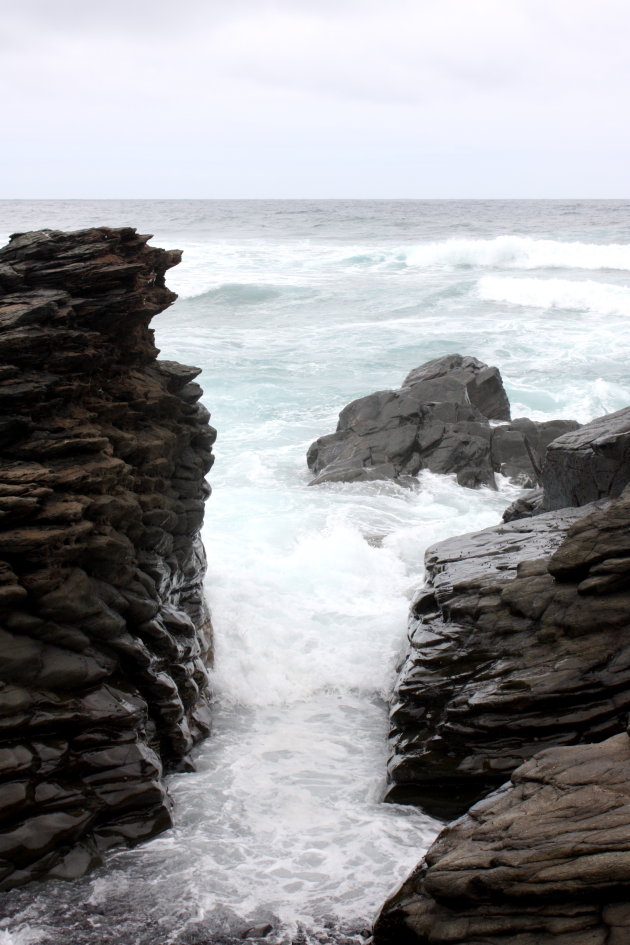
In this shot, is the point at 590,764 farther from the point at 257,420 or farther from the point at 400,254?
the point at 400,254

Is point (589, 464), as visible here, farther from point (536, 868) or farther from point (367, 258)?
point (367, 258)

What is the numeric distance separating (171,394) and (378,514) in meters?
6.87

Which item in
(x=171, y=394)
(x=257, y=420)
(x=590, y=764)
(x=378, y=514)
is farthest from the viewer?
(x=257, y=420)

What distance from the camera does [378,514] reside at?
16672mm

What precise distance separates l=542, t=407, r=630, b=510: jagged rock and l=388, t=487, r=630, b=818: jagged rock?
1.96 meters

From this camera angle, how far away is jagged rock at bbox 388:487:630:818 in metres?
7.89

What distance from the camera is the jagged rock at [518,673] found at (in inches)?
311

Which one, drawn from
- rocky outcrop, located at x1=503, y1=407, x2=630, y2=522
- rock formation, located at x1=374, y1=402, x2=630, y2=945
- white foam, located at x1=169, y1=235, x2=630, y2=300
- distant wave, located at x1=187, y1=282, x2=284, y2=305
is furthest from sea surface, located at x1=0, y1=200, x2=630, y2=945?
rocky outcrop, located at x1=503, y1=407, x2=630, y2=522

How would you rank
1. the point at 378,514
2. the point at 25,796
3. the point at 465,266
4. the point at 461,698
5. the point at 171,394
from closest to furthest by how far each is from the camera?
the point at 25,796, the point at 461,698, the point at 171,394, the point at 378,514, the point at 465,266

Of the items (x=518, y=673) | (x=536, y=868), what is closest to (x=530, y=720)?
(x=518, y=673)

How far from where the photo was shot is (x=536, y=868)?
16.3 ft

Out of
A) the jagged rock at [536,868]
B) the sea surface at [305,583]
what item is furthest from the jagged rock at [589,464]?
the jagged rock at [536,868]

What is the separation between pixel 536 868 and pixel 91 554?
5181 mm

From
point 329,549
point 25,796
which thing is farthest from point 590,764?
Result: point 329,549
